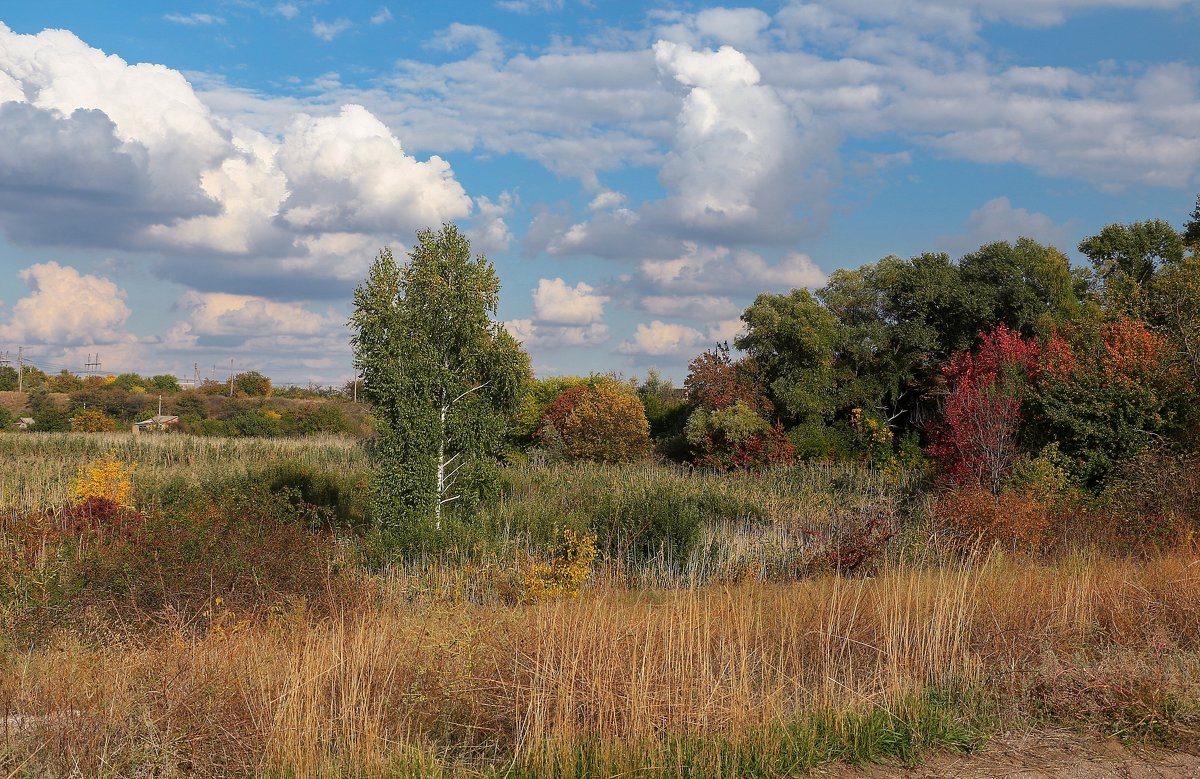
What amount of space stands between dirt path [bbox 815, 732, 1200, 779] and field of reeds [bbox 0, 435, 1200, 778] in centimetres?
16

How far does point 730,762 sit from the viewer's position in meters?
5.13

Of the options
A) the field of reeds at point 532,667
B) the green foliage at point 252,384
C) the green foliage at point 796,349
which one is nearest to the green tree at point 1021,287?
the green foliage at point 796,349

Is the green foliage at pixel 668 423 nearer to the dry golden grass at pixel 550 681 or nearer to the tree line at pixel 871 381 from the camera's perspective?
the tree line at pixel 871 381

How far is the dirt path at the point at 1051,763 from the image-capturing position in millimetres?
5375

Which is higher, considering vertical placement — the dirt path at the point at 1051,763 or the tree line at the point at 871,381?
the tree line at the point at 871,381

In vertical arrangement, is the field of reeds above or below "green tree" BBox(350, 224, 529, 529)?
below

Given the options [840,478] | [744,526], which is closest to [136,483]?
[744,526]

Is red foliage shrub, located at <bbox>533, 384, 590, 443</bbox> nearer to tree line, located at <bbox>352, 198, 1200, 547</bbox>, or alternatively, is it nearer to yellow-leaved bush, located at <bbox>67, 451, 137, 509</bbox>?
tree line, located at <bbox>352, 198, 1200, 547</bbox>

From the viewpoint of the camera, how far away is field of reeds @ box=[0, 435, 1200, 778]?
519 cm

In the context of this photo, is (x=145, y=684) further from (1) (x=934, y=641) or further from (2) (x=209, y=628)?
(1) (x=934, y=641)

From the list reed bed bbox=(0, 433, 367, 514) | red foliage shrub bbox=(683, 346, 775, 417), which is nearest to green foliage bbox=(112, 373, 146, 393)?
reed bed bbox=(0, 433, 367, 514)

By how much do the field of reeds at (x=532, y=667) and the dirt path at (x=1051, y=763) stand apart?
0.16 m

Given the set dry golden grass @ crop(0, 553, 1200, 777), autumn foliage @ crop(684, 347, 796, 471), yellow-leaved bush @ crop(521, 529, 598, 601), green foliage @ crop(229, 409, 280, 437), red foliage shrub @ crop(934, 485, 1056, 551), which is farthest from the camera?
green foliage @ crop(229, 409, 280, 437)

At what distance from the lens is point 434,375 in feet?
46.0
